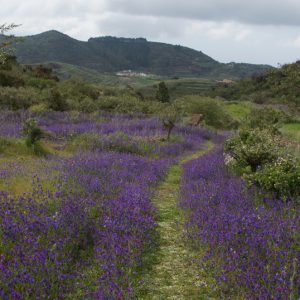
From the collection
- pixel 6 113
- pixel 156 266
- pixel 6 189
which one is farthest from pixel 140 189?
pixel 6 113

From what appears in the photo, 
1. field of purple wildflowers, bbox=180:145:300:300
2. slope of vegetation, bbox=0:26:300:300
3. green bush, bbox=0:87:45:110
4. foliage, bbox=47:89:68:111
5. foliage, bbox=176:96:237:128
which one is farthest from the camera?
foliage, bbox=176:96:237:128

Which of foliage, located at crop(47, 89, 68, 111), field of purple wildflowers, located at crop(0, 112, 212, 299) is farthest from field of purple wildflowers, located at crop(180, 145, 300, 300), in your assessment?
foliage, located at crop(47, 89, 68, 111)

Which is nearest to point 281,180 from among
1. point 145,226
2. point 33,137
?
point 145,226

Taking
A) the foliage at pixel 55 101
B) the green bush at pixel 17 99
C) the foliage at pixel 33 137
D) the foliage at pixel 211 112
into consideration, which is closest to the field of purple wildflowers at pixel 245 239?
the foliage at pixel 33 137

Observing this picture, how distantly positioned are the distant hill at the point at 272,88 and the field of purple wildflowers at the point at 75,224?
13.6m

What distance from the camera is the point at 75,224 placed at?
6.66 metres

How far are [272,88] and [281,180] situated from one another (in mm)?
24734

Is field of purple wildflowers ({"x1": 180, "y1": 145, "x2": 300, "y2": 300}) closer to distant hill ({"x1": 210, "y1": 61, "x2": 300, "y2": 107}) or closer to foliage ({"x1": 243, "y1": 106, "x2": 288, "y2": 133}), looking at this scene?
foliage ({"x1": 243, "y1": 106, "x2": 288, "y2": 133})

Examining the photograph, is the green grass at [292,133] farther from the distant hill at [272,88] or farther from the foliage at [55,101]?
the foliage at [55,101]

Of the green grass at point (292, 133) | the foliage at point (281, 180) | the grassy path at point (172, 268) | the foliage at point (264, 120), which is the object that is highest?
the foliage at point (264, 120)

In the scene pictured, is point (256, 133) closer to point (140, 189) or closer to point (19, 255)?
point (140, 189)

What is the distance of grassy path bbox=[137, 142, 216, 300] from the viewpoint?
17.4ft

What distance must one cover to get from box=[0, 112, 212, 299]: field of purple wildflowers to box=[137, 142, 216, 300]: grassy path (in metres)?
0.24

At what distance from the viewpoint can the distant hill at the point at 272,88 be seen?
78.8 feet
